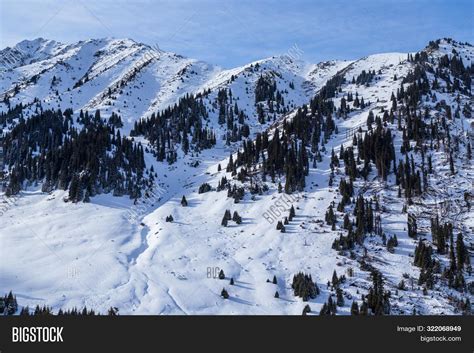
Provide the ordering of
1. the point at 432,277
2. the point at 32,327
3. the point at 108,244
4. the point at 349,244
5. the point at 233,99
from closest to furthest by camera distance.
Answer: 1. the point at 32,327
2. the point at 432,277
3. the point at 349,244
4. the point at 108,244
5. the point at 233,99

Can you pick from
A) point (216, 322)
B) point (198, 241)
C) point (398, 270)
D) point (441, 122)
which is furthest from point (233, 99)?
point (216, 322)

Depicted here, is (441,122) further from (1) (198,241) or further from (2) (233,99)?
(2) (233,99)

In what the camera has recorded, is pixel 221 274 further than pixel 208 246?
No

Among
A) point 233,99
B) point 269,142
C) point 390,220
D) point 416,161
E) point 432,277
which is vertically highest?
point 233,99

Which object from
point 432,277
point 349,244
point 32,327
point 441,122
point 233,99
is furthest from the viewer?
point 233,99

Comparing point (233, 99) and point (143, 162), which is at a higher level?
point (233, 99)

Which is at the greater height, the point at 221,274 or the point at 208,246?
the point at 208,246

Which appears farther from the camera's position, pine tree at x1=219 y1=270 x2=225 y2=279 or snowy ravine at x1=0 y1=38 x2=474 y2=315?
pine tree at x1=219 y1=270 x2=225 y2=279

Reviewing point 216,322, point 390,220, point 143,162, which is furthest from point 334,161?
point 216,322

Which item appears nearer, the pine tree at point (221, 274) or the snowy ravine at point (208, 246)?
the snowy ravine at point (208, 246)

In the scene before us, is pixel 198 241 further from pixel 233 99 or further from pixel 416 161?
pixel 233 99

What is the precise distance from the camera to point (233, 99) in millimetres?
150500

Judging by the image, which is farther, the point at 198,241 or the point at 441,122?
the point at 441,122

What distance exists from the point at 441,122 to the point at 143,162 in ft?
225
